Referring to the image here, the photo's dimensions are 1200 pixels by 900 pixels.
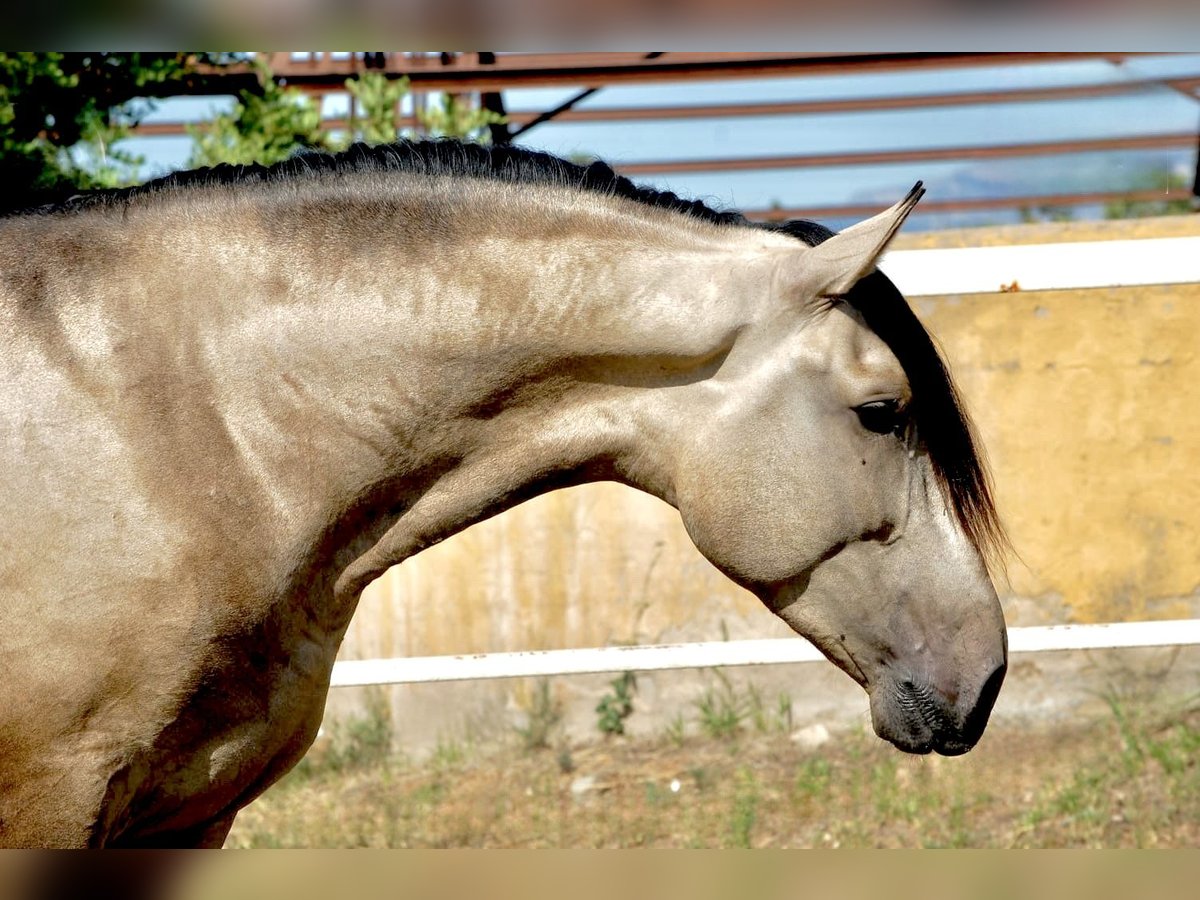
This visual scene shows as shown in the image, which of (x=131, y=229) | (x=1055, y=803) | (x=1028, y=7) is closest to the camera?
(x=1028, y=7)

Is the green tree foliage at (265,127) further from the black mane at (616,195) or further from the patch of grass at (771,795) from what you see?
the black mane at (616,195)

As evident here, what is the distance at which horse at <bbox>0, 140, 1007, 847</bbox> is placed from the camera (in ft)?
7.02

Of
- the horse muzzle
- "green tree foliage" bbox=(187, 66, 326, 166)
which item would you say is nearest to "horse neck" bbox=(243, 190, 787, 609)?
the horse muzzle

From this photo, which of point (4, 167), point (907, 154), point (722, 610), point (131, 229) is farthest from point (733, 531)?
point (907, 154)

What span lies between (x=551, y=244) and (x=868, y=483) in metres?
0.81

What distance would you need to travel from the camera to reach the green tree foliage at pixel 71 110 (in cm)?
475

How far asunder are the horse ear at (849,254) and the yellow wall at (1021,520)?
2.65 metres

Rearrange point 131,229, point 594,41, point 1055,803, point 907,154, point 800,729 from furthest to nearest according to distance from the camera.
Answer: point 907,154
point 800,729
point 1055,803
point 131,229
point 594,41

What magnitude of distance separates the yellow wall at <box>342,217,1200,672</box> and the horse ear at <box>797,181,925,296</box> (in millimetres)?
2646

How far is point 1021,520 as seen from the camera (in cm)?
489

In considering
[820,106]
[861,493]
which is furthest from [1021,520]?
[820,106]

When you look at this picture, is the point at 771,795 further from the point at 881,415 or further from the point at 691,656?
the point at 881,415

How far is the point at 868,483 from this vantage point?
2.39m

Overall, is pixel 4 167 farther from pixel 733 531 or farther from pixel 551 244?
pixel 733 531
